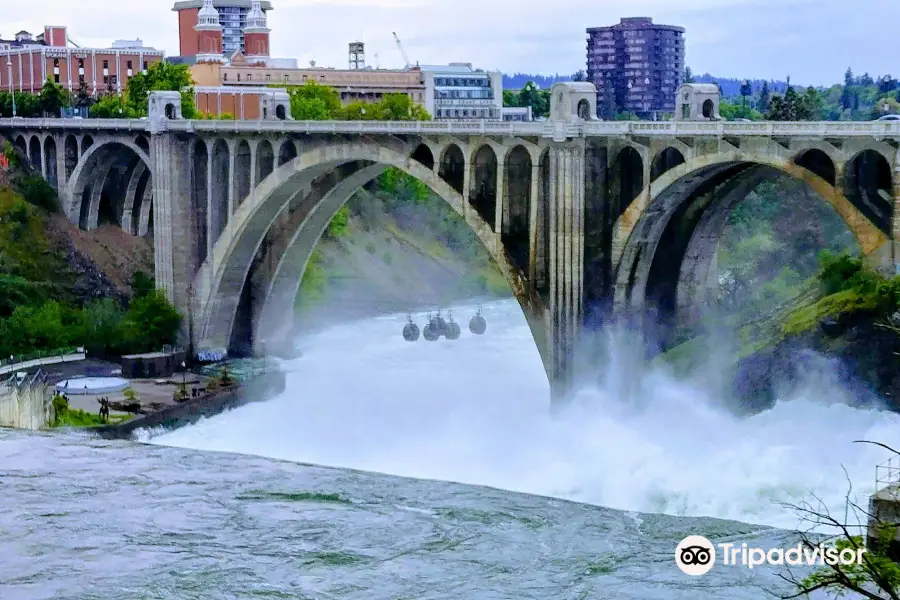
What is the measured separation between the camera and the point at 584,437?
45594mm

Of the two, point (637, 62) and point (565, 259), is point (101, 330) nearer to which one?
point (565, 259)

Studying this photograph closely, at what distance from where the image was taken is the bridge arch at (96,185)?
7262 cm

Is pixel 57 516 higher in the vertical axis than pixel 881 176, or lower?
lower

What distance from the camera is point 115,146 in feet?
237

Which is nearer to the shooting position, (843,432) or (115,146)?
(843,432)

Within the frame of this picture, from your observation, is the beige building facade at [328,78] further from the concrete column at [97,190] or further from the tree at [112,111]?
the concrete column at [97,190]

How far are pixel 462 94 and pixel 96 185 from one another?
216 feet

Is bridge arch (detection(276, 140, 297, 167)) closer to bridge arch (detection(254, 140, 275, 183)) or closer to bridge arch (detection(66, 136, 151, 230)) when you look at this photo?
bridge arch (detection(254, 140, 275, 183))

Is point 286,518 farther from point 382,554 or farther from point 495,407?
point 495,407

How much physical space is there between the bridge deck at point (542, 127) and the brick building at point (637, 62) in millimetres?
113907

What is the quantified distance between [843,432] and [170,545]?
18.0 meters

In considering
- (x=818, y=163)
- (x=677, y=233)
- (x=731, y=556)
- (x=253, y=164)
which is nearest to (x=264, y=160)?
(x=253, y=164)

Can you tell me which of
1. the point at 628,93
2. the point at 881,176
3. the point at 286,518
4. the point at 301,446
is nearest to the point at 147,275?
the point at 301,446

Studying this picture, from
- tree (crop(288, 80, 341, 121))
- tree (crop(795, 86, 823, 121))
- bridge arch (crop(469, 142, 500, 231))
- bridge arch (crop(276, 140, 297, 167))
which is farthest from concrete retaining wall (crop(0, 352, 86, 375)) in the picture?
tree (crop(795, 86, 823, 121))
